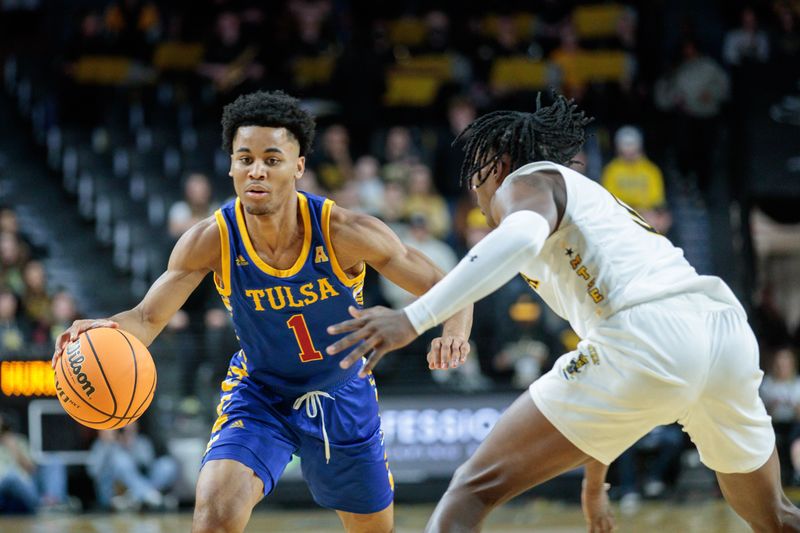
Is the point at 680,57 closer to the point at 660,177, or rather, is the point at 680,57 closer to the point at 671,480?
the point at 660,177

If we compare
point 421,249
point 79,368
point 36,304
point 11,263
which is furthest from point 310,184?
point 79,368

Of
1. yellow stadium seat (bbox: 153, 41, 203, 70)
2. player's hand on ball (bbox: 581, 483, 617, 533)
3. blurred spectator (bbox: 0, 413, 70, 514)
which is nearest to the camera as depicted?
player's hand on ball (bbox: 581, 483, 617, 533)

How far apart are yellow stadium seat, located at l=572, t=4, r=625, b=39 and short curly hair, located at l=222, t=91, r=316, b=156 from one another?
9.50 metres

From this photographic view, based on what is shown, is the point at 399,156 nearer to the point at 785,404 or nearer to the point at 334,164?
the point at 334,164

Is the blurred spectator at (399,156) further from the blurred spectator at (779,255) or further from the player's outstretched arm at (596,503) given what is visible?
the player's outstretched arm at (596,503)

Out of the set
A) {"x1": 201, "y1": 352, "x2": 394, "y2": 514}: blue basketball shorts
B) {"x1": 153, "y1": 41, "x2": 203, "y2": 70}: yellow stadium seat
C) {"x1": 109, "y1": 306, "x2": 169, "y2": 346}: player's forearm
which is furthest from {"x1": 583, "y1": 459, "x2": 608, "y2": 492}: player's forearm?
{"x1": 153, "y1": 41, "x2": 203, "y2": 70}: yellow stadium seat

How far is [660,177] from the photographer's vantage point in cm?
1130

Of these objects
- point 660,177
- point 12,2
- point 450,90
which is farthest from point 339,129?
point 12,2

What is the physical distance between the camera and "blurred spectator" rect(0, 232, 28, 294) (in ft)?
33.7

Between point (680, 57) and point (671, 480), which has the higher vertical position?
point (680, 57)

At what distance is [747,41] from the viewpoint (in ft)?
43.5

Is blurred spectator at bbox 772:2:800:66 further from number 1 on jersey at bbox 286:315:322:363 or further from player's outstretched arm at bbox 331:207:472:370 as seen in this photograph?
number 1 on jersey at bbox 286:315:322:363

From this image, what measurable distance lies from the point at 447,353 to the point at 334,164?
285 inches

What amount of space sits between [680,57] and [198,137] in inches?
226
